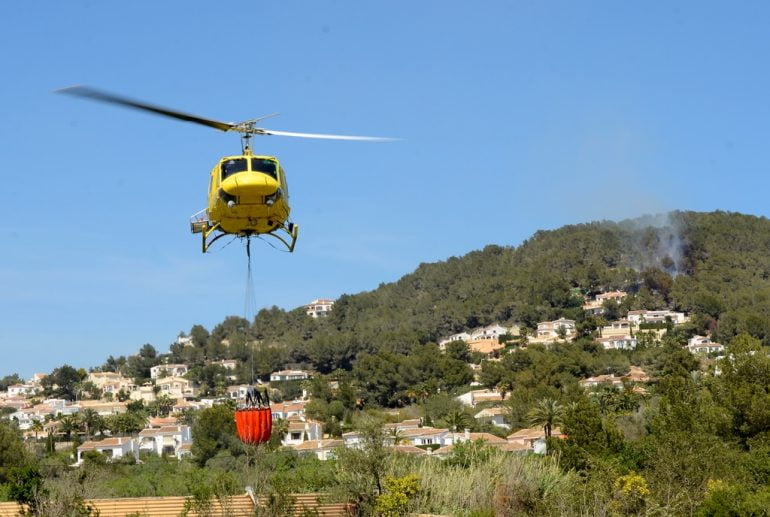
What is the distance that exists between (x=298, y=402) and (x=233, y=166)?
109 m

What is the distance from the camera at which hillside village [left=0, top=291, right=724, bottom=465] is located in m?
88.1

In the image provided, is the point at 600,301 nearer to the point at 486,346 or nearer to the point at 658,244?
the point at 658,244

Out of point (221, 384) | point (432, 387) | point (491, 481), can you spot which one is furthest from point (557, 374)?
point (491, 481)

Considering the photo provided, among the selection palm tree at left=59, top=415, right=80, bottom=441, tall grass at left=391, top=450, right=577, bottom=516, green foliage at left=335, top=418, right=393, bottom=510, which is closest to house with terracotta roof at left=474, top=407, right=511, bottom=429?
palm tree at left=59, top=415, right=80, bottom=441

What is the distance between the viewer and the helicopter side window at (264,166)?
20797mm

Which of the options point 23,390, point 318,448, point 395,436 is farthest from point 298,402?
point 23,390

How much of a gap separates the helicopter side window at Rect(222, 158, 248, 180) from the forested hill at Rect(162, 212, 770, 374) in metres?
128

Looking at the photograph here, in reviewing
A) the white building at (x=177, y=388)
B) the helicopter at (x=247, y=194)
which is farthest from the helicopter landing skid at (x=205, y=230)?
the white building at (x=177, y=388)

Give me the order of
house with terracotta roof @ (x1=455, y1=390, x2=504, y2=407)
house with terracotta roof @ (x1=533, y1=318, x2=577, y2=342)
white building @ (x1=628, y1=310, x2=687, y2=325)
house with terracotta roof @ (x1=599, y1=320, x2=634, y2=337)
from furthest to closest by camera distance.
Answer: white building @ (x1=628, y1=310, x2=687, y2=325) → house with terracotta roof @ (x1=533, y1=318, x2=577, y2=342) → house with terracotta roof @ (x1=599, y1=320, x2=634, y2=337) → house with terracotta roof @ (x1=455, y1=390, x2=504, y2=407)

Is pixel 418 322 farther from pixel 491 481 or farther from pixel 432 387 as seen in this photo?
pixel 491 481

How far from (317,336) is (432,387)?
183 feet

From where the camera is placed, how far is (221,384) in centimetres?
15725

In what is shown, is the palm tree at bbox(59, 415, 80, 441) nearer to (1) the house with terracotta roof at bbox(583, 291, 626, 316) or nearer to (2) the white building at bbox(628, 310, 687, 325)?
(2) the white building at bbox(628, 310, 687, 325)

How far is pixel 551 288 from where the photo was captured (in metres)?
168
